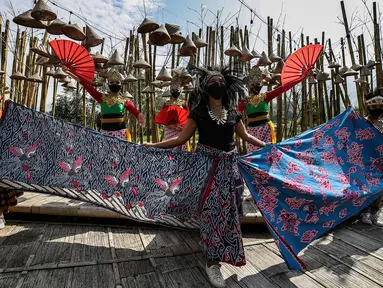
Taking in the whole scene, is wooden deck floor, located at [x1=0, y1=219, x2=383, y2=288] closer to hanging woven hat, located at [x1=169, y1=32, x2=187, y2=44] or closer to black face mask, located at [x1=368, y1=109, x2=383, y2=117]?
black face mask, located at [x1=368, y1=109, x2=383, y2=117]

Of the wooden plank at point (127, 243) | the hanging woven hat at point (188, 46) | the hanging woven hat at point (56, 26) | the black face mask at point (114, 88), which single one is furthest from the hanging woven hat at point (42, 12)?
the wooden plank at point (127, 243)

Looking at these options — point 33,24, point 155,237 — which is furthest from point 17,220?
point 33,24

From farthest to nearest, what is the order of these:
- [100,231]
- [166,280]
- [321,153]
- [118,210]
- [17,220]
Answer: [17,220] < [100,231] < [321,153] < [118,210] < [166,280]

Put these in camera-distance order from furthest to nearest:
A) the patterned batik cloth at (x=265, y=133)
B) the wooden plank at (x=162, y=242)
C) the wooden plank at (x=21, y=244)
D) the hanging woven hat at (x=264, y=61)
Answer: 1. the hanging woven hat at (x=264, y=61)
2. the patterned batik cloth at (x=265, y=133)
3. the wooden plank at (x=162, y=242)
4. the wooden plank at (x=21, y=244)

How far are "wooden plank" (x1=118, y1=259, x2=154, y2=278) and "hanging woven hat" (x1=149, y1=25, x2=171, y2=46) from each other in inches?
129

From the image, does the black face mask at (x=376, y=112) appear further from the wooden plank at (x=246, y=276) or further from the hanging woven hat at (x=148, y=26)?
the hanging woven hat at (x=148, y=26)

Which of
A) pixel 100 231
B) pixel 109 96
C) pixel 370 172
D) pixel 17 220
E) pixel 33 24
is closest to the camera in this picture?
pixel 370 172

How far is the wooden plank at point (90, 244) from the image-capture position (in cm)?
243

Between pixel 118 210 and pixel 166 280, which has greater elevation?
pixel 118 210

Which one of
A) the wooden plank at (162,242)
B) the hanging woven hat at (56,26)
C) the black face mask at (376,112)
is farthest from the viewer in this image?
the hanging woven hat at (56,26)

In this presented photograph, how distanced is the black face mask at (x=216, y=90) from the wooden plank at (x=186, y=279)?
4.75 ft

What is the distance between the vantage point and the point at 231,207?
213 cm

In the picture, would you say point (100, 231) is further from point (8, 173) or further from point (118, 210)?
point (8, 173)

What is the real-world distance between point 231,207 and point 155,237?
3.85 feet
